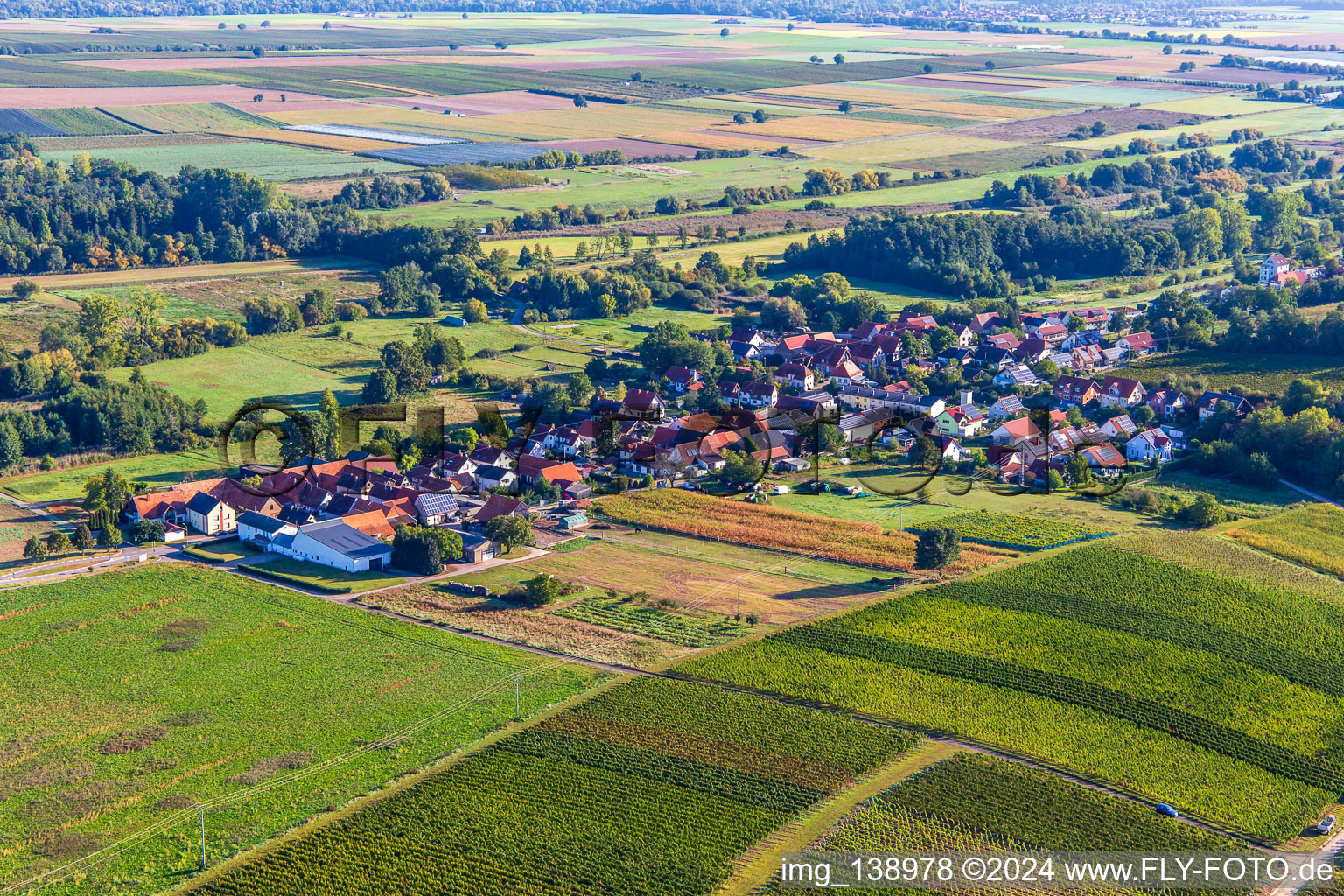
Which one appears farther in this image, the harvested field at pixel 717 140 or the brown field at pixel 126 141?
the harvested field at pixel 717 140

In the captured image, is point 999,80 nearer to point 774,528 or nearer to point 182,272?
point 182,272

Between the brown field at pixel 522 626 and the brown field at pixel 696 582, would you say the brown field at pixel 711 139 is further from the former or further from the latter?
the brown field at pixel 522 626

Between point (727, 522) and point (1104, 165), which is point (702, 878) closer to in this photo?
point (727, 522)

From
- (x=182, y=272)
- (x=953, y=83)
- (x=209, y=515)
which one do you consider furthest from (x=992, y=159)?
(x=209, y=515)

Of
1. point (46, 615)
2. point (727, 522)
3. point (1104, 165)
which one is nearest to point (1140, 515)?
point (727, 522)

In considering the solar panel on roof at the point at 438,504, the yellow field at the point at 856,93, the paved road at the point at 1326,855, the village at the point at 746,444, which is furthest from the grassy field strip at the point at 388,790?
the yellow field at the point at 856,93

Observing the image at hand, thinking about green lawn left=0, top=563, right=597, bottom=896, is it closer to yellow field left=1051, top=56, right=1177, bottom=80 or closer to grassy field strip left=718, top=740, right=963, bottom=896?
grassy field strip left=718, top=740, right=963, bottom=896
